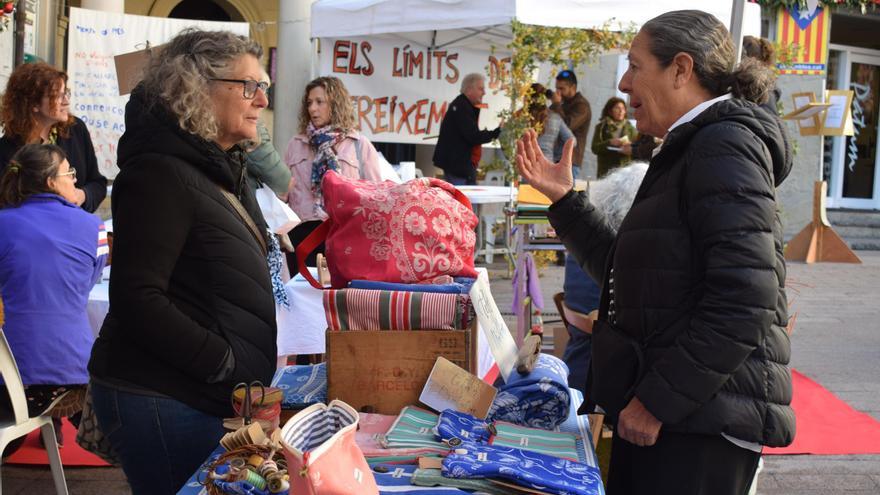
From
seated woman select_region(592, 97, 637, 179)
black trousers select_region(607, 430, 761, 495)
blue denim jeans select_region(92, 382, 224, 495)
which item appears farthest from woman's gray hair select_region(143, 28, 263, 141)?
seated woman select_region(592, 97, 637, 179)

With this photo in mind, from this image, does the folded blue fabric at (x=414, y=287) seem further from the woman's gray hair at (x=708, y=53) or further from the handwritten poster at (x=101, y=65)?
the handwritten poster at (x=101, y=65)

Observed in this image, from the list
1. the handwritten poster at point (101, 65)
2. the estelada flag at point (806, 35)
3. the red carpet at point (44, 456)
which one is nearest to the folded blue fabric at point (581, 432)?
the red carpet at point (44, 456)

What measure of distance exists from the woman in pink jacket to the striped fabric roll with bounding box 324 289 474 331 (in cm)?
286

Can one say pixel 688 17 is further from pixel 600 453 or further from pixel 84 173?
pixel 84 173

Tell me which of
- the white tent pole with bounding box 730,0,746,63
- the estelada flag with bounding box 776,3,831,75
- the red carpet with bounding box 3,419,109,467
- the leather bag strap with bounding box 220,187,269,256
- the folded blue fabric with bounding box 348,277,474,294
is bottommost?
the red carpet with bounding box 3,419,109,467

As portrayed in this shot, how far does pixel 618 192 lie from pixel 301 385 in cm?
175

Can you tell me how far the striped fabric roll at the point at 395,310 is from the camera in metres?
2.23

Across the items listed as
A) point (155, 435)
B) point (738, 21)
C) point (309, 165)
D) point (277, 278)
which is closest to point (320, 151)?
point (309, 165)

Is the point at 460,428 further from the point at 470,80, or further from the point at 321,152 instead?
the point at 470,80

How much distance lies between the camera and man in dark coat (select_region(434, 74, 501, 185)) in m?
9.16

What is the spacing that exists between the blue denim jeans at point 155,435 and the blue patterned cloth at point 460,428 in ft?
1.83

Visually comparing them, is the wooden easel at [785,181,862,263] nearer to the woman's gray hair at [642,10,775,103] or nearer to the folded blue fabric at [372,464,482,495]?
the woman's gray hair at [642,10,775,103]

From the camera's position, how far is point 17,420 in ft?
11.2

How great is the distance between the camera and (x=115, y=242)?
208cm
